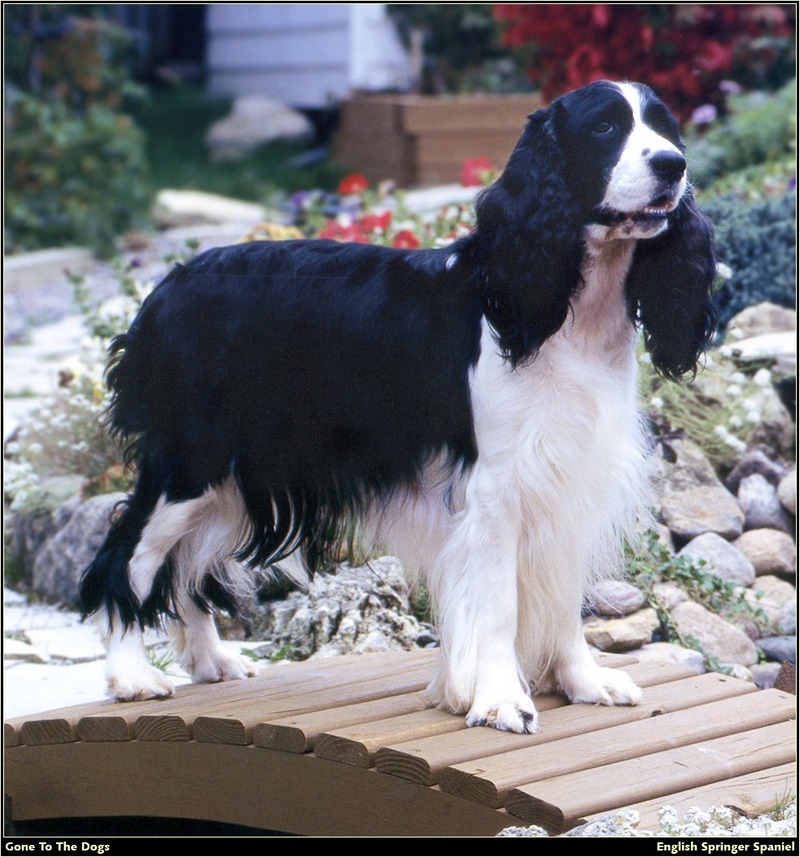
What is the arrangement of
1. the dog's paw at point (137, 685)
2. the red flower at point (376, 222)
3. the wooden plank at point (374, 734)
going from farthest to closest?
the red flower at point (376, 222), the dog's paw at point (137, 685), the wooden plank at point (374, 734)

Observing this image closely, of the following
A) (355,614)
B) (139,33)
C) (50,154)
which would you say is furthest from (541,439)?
(139,33)

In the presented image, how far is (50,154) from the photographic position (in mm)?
10711

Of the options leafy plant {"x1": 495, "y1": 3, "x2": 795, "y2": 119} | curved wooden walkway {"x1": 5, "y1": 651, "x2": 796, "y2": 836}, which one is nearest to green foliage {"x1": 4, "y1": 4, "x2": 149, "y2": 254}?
leafy plant {"x1": 495, "y1": 3, "x2": 795, "y2": 119}

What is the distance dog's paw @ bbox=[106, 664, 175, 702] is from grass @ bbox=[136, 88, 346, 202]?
30.4ft

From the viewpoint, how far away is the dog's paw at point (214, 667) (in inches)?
151

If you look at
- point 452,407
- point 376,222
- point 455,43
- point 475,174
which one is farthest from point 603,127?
point 455,43

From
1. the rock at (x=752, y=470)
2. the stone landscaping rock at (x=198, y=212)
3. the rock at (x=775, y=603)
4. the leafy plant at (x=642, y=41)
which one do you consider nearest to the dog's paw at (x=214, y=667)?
the rock at (x=775, y=603)

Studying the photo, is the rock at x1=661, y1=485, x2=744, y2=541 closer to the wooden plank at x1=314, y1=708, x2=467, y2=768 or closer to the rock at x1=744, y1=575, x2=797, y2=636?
the rock at x1=744, y1=575, x2=797, y2=636

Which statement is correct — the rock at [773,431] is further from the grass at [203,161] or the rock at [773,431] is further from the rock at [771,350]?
the grass at [203,161]

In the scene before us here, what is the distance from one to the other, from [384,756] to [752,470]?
276cm

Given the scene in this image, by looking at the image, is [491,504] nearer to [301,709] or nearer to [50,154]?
[301,709]

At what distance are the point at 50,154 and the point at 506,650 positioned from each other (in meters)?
8.48

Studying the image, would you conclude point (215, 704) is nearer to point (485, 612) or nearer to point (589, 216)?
point (485, 612)

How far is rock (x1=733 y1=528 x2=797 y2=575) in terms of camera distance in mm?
5090
